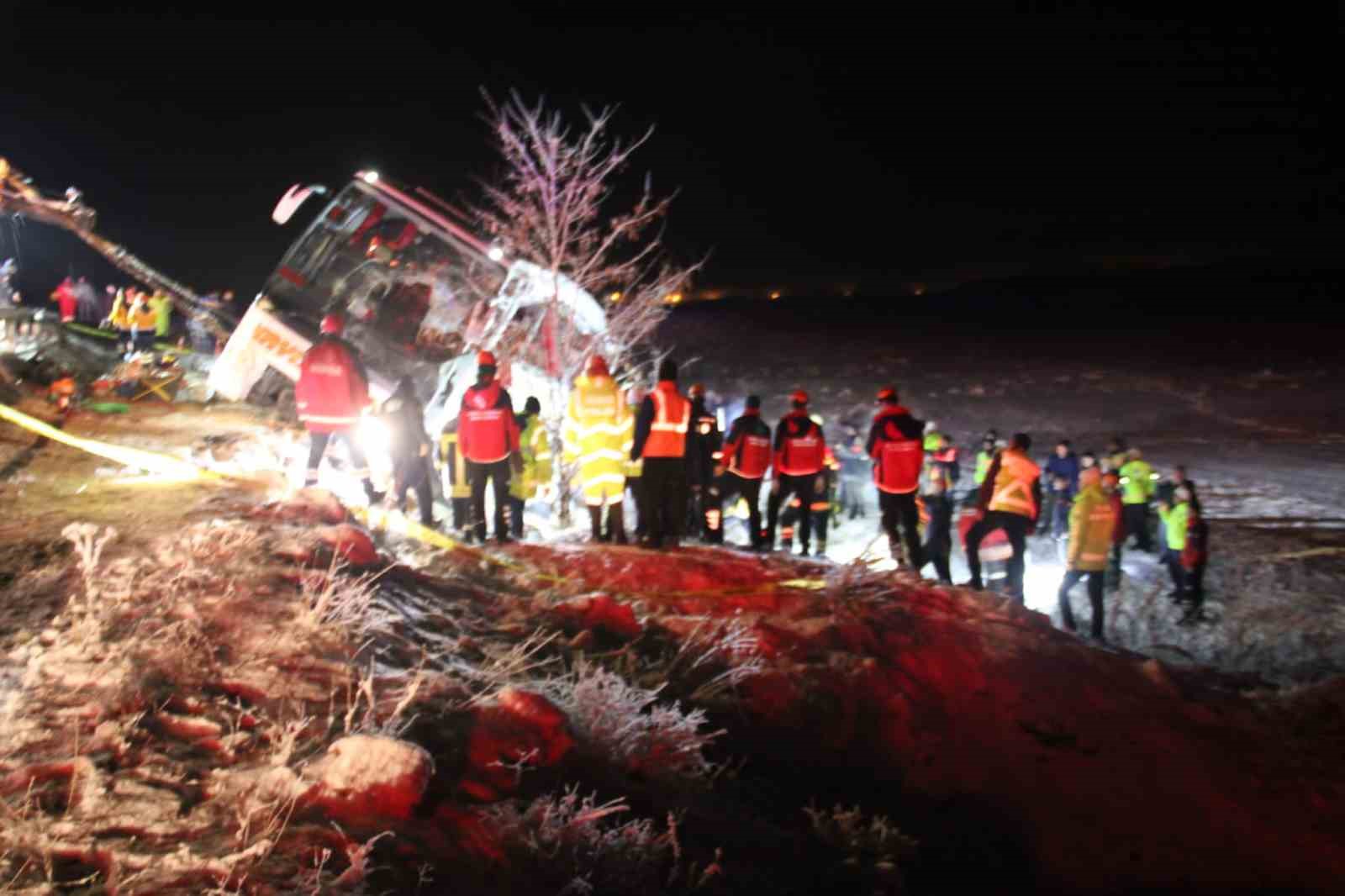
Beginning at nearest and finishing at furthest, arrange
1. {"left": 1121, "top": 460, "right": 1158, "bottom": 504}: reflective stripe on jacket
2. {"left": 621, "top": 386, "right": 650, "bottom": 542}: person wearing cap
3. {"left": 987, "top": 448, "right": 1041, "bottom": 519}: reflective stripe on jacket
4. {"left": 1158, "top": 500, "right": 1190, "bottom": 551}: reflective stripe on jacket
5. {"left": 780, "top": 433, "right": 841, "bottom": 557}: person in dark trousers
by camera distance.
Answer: {"left": 987, "top": 448, "right": 1041, "bottom": 519}: reflective stripe on jacket < {"left": 621, "top": 386, "right": 650, "bottom": 542}: person wearing cap < {"left": 780, "top": 433, "right": 841, "bottom": 557}: person in dark trousers < {"left": 1158, "top": 500, "right": 1190, "bottom": 551}: reflective stripe on jacket < {"left": 1121, "top": 460, "right": 1158, "bottom": 504}: reflective stripe on jacket

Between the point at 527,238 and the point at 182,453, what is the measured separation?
445 cm

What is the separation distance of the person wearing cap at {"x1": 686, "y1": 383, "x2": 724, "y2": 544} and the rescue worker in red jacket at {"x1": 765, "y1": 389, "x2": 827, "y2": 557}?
0.64 meters

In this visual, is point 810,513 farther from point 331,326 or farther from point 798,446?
point 331,326

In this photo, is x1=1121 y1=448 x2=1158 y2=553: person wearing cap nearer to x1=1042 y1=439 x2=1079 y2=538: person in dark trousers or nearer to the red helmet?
x1=1042 y1=439 x2=1079 y2=538: person in dark trousers

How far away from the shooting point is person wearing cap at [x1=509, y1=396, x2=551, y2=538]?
8.30 meters

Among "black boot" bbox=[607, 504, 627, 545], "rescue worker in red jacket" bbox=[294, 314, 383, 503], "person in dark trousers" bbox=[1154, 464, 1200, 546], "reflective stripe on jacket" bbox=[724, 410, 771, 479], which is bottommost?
"black boot" bbox=[607, 504, 627, 545]

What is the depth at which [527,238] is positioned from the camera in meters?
10.8

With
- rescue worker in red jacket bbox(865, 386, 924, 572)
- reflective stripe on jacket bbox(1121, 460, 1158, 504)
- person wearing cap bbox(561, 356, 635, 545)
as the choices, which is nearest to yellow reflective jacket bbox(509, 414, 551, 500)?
person wearing cap bbox(561, 356, 635, 545)

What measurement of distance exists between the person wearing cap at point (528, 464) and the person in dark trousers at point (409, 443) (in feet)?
2.48

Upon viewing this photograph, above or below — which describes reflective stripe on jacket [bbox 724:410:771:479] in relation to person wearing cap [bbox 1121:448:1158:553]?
above

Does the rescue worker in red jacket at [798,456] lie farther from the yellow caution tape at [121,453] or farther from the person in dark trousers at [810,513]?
the yellow caution tape at [121,453]

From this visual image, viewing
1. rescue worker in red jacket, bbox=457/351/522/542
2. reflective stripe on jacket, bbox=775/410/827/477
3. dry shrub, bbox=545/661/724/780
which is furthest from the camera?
reflective stripe on jacket, bbox=775/410/827/477

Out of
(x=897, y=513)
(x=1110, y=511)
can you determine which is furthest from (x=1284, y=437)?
(x=897, y=513)

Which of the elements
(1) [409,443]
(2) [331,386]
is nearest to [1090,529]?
(1) [409,443]
